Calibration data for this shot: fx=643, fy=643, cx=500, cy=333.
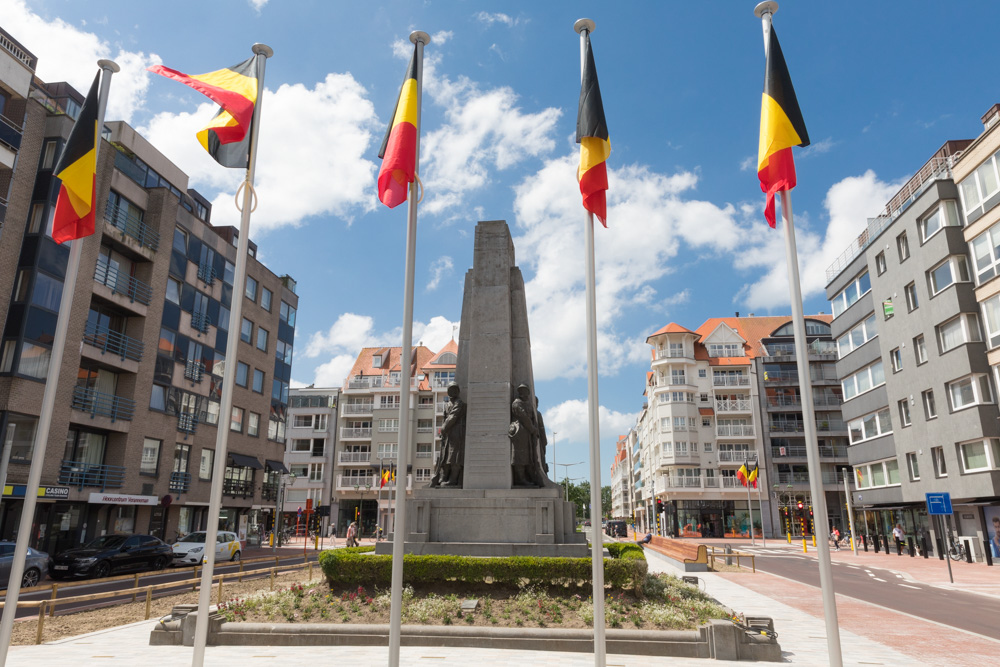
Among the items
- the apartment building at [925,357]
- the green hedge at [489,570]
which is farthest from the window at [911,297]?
the green hedge at [489,570]

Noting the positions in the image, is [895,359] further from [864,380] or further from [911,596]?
[911,596]

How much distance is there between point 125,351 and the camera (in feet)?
110

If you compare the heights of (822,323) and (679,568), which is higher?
(822,323)

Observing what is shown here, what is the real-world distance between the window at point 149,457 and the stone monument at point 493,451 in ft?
84.4

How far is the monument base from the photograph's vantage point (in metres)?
14.0

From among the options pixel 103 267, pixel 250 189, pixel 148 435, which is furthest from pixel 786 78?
pixel 148 435

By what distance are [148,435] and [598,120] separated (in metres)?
34.3

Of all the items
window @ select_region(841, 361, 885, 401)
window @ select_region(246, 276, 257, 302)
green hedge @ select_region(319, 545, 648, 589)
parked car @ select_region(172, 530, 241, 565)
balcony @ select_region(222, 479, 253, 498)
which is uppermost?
window @ select_region(246, 276, 257, 302)

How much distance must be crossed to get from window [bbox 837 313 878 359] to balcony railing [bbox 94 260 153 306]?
42508 mm

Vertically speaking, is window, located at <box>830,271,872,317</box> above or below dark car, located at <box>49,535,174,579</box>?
above

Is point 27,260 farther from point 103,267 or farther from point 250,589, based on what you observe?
point 250,589

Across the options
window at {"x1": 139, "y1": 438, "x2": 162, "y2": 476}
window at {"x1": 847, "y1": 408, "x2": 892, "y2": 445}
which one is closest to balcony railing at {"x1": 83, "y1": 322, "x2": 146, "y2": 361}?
window at {"x1": 139, "y1": 438, "x2": 162, "y2": 476}

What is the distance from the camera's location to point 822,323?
68250mm

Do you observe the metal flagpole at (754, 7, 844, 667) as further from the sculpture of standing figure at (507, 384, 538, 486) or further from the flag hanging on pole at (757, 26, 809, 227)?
the sculpture of standing figure at (507, 384, 538, 486)
